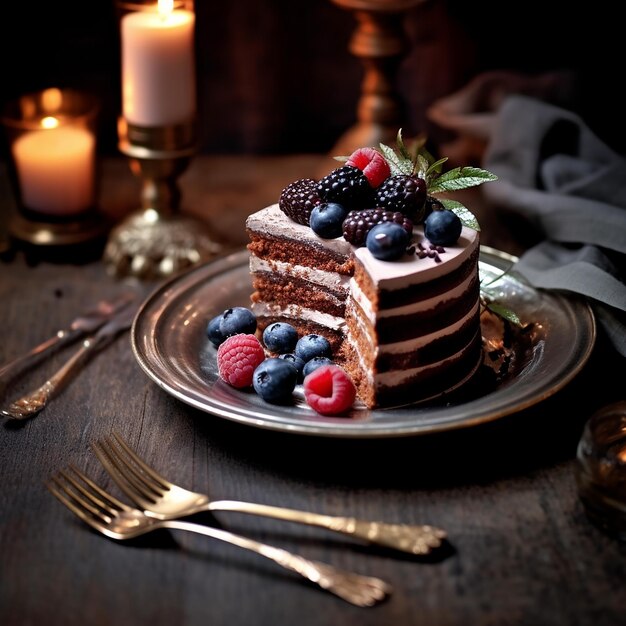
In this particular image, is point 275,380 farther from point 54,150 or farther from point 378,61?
point 378,61

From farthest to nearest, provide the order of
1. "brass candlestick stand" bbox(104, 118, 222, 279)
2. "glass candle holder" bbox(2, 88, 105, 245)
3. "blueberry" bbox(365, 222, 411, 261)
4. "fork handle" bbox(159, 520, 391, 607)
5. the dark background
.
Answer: the dark background
"glass candle holder" bbox(2, 88, 105, 245)
"brass candlestick stand" bbox(104, 118, 222, 279)
"blueberry" bbox(365, 222, 411, 261)
"fork handle" bbox(159, 520, 391, 607)

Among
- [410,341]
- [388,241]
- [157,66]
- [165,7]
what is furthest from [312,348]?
[165,7]

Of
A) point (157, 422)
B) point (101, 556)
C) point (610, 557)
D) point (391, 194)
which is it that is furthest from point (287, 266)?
point (610, 557)

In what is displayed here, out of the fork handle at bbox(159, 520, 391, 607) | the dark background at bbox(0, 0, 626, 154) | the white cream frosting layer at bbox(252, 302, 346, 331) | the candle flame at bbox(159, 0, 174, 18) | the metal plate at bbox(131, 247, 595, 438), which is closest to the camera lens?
the fork handle at bbox(159, 520, 391, 607)

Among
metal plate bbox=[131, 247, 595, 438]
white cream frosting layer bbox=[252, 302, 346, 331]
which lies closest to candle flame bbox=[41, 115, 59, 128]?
metal plate bbox=[131, 247, 595, 438]

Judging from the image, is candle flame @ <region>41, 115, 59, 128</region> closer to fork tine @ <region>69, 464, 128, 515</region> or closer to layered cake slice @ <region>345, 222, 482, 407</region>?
layered cake slice @ <region>345, 222, 482, 407</region>

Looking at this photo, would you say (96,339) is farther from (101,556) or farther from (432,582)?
(432,582)

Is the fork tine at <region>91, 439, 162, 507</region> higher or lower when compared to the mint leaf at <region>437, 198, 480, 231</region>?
lower

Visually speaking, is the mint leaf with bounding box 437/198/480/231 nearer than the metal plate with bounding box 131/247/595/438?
No
